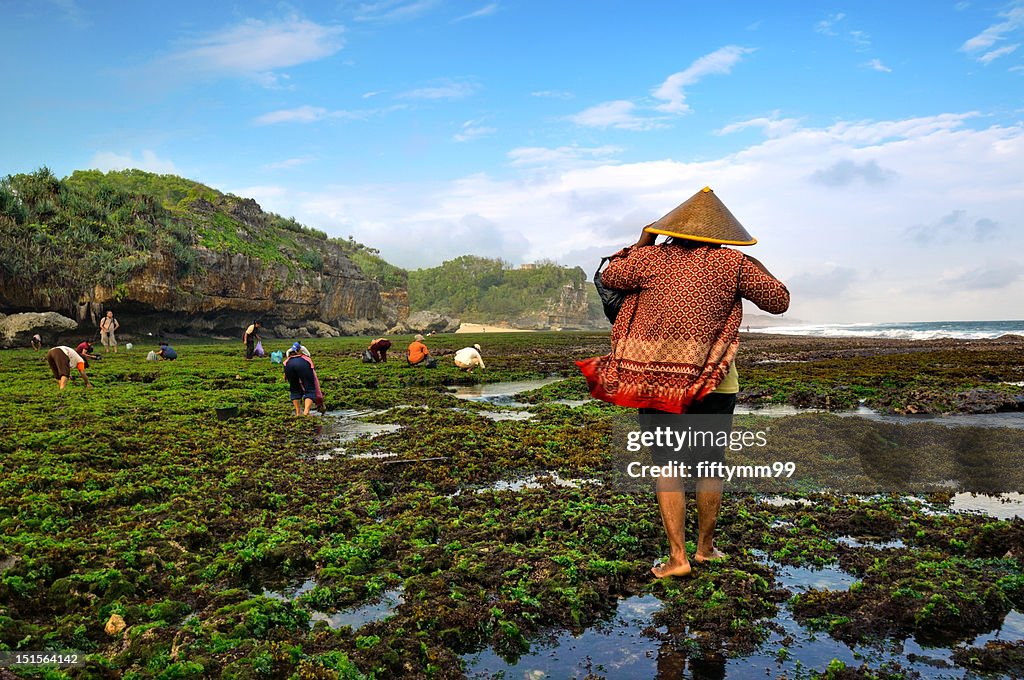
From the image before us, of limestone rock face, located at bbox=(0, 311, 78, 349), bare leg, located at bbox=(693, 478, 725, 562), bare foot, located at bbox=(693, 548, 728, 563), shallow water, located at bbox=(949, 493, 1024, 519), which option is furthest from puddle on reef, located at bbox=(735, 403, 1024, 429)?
limestone rock face, located at bbox=(0, 311, 78, 349)

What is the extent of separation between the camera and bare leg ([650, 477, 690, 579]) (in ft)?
14.3

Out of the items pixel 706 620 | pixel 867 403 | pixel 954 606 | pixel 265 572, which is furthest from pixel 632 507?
pixel 867 403

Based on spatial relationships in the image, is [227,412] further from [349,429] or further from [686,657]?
[686,657]

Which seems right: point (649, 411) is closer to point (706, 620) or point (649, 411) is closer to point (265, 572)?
point (706, 620)

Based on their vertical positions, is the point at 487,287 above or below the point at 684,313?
above

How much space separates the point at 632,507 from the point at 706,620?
2263mm

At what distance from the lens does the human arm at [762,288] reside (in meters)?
4.19

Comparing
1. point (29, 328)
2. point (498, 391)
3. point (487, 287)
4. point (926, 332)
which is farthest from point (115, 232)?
point (487, 287)

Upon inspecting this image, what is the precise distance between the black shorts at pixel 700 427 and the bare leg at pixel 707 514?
0.61ft

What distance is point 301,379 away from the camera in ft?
41.0

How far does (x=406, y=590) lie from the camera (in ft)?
14.1

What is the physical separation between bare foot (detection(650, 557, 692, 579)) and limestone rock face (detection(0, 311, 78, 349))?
128 feet

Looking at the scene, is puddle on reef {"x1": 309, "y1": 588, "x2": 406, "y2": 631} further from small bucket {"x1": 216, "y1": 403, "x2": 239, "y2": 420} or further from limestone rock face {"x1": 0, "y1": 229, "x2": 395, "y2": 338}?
limestone rock face {"x1": 0, "y1": 229, "x2": 395, "y2": 338}

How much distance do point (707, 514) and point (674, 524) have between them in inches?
13.3
